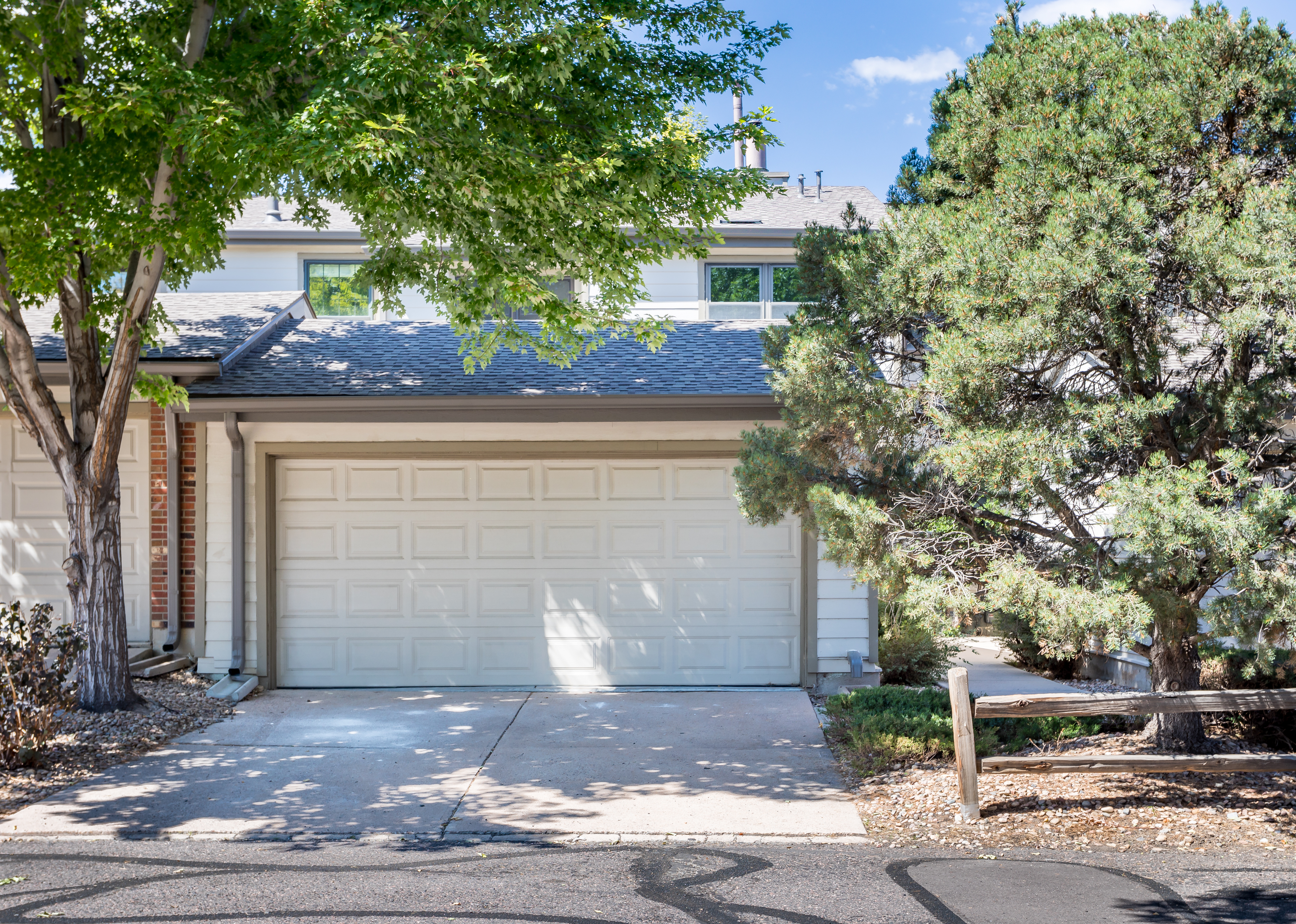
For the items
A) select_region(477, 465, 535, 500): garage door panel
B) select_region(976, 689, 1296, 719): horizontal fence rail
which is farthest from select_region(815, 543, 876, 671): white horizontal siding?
select_region(976, 689, 1296, 719): horizontal fence rail

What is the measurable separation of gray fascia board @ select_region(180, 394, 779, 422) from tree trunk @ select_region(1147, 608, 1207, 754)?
4.13 m

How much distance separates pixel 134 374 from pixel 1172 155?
26.0ft

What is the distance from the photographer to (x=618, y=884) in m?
4.87

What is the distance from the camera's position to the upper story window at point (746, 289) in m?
16.3

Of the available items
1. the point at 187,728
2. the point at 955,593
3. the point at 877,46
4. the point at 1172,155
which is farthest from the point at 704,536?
the point at 877,46

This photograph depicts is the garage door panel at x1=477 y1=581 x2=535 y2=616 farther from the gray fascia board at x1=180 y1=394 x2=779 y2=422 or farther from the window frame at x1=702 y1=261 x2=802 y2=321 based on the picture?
the window frame at x1=702 y1=261 x2=802 y2=321

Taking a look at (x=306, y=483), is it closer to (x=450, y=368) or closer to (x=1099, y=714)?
(x=450, y=368)

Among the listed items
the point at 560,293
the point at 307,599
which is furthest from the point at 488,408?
the point at 560,293

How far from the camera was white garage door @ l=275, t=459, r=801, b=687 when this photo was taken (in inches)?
385

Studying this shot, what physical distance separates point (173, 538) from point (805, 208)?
12.9m

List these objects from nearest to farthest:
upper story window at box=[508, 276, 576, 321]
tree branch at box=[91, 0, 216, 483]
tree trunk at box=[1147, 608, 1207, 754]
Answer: tree trunk at box=[1147, 608, 1207, 754] → tree branch at box=[91, 0, 216, 483] → upper story window at box=[508, 276, 576, 321]

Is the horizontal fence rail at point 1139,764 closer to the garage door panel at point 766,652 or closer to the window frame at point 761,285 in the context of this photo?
the garage door panel at point 766,652

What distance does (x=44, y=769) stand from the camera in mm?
6742

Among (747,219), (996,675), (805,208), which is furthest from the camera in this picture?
(805,208)
